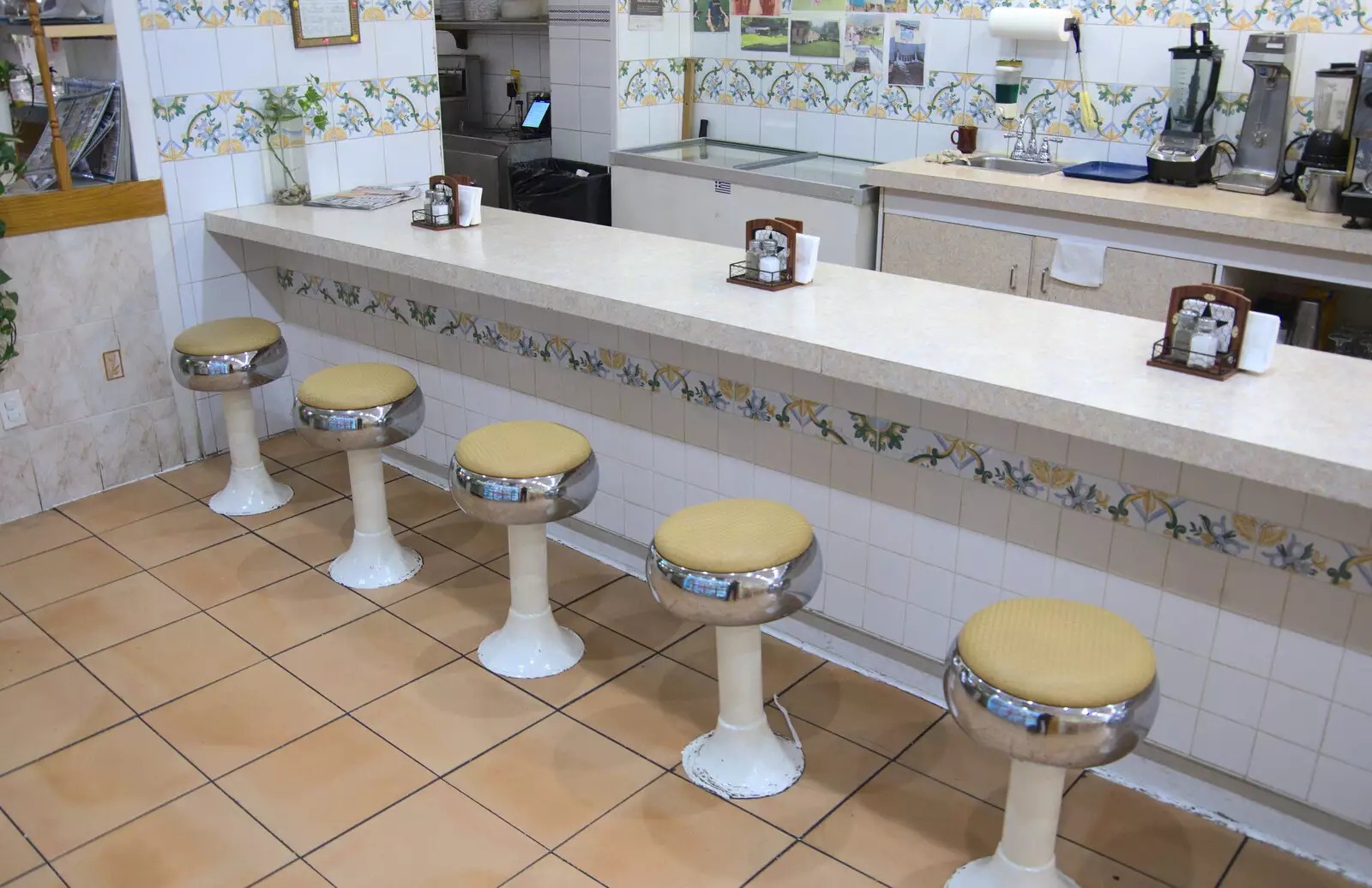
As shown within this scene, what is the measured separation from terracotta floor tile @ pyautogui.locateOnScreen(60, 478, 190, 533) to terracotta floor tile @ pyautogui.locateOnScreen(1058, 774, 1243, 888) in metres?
3.13

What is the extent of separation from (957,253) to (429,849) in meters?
3.06

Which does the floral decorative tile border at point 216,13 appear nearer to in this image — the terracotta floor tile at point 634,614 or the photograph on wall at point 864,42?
the photograph on wall at point 864,42

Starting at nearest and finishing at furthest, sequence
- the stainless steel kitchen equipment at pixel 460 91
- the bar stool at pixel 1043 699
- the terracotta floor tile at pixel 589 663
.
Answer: the bar stool at pixel 1043 699, the terracotta floor tile at pixel 589 663, the stainless steel kitchen equipment at pixel 460 91

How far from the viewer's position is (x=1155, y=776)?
2.56 metres

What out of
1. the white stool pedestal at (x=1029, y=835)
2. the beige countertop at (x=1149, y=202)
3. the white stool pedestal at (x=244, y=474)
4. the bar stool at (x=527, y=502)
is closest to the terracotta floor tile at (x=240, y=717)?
the bar stool at (x=527, y=502)

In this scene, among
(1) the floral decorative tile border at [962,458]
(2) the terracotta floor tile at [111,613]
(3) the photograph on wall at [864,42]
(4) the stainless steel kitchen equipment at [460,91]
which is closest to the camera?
(1) the floral decorative tile border at [962,458]

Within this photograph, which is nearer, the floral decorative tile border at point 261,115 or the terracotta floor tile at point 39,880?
the terracotta floor tile at point 39,880

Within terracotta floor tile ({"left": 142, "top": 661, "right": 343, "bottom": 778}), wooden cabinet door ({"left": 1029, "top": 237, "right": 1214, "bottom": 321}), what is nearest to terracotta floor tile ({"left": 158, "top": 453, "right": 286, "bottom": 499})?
terracotta floor tile ({"left": 142, "top": 661, "right": 343, "bottom": 778})

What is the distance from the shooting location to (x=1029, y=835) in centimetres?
215

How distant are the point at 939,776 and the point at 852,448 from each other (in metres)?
0.81

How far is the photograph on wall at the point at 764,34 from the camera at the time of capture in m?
5.53

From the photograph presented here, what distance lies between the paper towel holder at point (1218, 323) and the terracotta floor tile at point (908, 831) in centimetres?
106

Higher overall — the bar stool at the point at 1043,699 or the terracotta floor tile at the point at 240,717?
the bar stool at the point at 1043,699

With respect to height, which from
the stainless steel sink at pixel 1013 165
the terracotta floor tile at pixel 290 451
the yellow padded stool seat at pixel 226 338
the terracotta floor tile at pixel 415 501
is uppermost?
the stainless steel sink at pixel 1013 165
